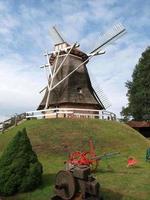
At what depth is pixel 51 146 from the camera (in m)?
28.6

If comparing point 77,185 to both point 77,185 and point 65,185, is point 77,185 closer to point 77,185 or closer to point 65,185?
point 77,185

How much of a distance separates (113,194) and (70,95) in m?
27.5

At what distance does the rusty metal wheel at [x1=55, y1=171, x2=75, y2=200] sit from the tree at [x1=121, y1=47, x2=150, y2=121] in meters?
39.7

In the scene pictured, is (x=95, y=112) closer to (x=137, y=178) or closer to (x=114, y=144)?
(x=114, y=144)

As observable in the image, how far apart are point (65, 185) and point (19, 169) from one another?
3754 millimetres

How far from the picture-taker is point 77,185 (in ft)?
45.8

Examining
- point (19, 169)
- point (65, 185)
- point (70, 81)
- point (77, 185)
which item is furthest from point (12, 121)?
point (77, 185)

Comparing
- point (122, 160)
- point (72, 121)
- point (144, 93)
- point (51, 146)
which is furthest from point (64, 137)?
point (144, 93)

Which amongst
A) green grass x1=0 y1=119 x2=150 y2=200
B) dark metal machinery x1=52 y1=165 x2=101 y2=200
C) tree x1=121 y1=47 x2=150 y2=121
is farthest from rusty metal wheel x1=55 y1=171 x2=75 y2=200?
tree x1=121 y1=47 x2=150 y2=121

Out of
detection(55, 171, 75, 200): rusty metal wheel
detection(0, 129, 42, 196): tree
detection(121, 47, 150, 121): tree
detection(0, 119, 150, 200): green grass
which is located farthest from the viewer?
detection(121, 47, 150, 121): tree

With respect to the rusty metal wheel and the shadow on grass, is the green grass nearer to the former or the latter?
the shadow on grass

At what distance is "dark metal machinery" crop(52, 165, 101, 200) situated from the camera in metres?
13.6

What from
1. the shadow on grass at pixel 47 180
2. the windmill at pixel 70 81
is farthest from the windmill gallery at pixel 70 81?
the shadow on grass at pixel 47 180

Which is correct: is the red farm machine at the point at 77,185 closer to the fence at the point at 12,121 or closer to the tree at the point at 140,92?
the fence at the point at 12,121
